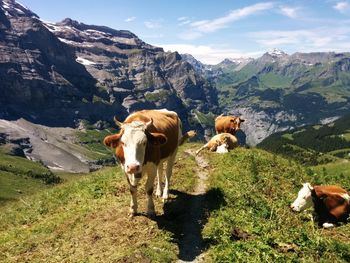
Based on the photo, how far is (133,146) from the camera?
15320mm

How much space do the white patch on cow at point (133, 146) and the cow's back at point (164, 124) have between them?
147 centimetres

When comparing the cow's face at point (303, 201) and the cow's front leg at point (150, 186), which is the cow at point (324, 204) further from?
the cow's front leg at point (150, 186)

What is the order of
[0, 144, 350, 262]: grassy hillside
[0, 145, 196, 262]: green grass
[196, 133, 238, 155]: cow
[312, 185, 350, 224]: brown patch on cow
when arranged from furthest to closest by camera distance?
[196, 133, 238, 155]: cow
[312, 185, 350, 224]: brown patch on cow
[0, 144, 350, 262]: grassy hillside
[0, 145, 196, 262]: green grass

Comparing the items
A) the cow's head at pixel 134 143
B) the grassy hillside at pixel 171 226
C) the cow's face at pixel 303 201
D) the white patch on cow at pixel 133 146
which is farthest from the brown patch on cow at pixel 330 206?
the white patch on cow at pixel 133 146

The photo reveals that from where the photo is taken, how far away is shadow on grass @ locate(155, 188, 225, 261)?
629 inches

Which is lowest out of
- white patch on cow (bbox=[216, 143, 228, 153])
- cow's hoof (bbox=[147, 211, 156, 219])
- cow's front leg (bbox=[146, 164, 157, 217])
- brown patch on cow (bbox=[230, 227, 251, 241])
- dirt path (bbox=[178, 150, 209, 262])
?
white patch on cow (bbox=[216, 143, 228, 153])

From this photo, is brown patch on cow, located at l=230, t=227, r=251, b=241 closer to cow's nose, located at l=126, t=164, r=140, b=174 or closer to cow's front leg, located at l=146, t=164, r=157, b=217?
cow's front leg, located at l=146, t=164, r=157, b=217

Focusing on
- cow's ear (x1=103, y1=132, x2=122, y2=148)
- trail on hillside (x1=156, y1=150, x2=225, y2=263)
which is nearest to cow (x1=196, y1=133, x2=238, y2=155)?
trail on hillside (x1=156, y1=150, x2=225, y2=263)

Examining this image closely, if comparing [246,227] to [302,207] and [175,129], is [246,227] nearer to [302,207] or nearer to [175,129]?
[302,207]

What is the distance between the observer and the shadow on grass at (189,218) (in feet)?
52.4

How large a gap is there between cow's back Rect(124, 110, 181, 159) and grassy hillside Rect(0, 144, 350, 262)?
2783mm

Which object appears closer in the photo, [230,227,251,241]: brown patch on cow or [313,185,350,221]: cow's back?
[230,227,251,241]: brown patch on cow

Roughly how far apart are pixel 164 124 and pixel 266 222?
20.2 feet

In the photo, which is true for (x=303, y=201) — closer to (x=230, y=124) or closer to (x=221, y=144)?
(x=221, y=144)
